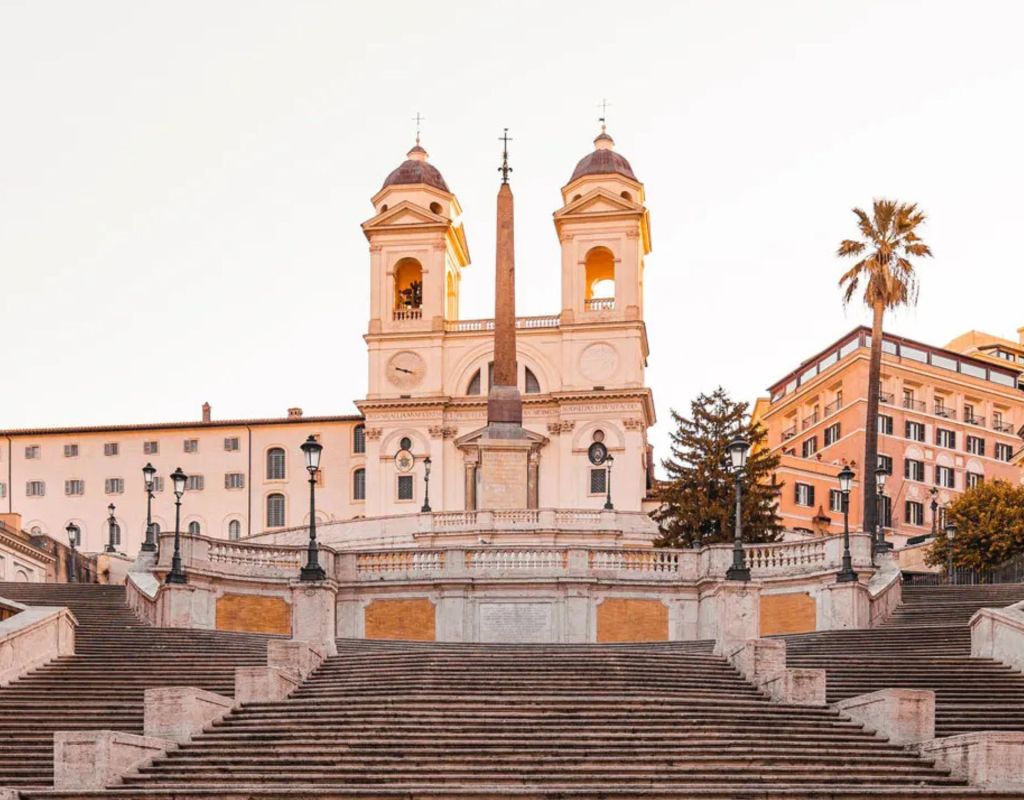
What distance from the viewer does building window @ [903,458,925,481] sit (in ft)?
353

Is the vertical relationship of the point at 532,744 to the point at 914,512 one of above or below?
below

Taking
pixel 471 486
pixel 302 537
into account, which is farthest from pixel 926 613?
pixel 471 486

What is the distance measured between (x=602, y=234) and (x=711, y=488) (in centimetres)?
4056

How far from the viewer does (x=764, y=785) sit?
2233 centimetres

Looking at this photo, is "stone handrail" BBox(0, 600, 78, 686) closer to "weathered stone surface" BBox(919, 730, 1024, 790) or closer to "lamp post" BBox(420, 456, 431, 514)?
"weathered stone surface" BBox(919, 730, 1024, 790)

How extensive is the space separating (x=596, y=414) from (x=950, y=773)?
226ft

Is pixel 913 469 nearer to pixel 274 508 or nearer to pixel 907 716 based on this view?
pixel 274 508

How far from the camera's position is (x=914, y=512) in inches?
4154

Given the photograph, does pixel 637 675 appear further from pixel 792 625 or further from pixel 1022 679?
pixel 792 625

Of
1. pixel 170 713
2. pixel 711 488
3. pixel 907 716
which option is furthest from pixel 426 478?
pixel 907 716

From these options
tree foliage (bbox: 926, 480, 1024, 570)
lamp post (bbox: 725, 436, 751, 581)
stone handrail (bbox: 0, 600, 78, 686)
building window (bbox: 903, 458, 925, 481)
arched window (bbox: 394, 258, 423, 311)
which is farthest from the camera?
building window (bbox: 903, 458, 925, 481)

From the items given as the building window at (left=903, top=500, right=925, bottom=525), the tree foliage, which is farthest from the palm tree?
the building window at (left=903, top=500, right=925, bottom=525)

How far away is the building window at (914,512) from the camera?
343 ft

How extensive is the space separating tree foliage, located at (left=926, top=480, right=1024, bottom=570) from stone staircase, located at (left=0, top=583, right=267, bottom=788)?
1176 inches
